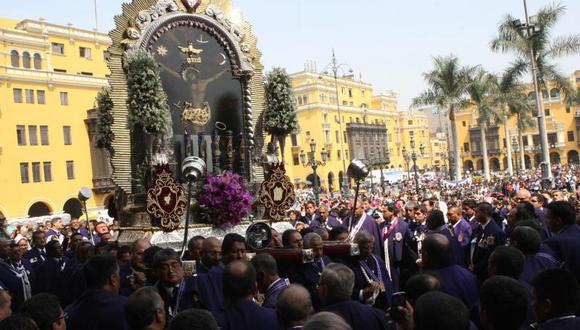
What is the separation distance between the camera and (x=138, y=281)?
22.1 feet

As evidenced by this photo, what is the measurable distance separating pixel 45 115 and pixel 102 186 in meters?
6.57

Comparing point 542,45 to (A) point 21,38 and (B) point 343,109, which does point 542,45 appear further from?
(B) point 343,109

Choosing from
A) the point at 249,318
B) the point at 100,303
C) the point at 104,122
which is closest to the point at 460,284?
the point at 249,318

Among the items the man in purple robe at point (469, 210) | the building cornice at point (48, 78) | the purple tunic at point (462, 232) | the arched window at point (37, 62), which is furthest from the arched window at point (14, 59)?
the purple tunic at point (462, 232)

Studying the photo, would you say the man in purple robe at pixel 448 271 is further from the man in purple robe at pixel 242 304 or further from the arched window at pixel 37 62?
the arched window at pixel 37 62

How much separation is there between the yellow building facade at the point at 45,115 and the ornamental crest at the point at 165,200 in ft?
107

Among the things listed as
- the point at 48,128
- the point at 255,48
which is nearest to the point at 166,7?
the point at 255,48

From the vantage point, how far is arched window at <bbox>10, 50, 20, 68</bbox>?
138ft

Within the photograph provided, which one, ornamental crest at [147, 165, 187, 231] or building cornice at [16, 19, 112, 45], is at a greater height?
building cornice at [16, 19, 112, 45]

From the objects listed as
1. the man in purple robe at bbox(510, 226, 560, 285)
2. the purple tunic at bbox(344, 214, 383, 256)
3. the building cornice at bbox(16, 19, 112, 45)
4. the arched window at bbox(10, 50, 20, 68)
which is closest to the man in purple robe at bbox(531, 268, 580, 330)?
the man in purple robe at bbox(510, 226, 560, 285)

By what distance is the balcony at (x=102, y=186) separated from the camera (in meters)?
45.2

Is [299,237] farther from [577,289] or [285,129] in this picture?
[285,129]

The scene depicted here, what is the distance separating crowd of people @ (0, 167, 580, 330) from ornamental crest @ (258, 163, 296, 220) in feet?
14.8

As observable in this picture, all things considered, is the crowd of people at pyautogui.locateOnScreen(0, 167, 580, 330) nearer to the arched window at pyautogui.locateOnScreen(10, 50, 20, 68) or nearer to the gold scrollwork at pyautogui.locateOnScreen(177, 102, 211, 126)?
the gold scrollwork at pyautogui.locateOnScreen(177, 102, 211, 126)
